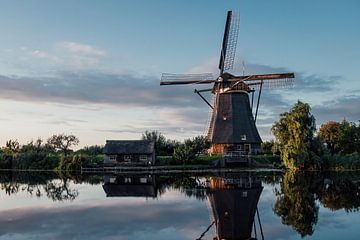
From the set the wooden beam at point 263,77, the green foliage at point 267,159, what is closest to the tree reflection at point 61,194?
the green foliage at point 267,159

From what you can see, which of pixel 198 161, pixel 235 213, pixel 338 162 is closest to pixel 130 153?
pixel 198 161

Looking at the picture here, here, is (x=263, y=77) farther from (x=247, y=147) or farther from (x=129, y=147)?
(x=129, y=147)

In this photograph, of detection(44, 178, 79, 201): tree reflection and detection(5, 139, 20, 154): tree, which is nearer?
detection(44, 178, 79, 201): tree reflection

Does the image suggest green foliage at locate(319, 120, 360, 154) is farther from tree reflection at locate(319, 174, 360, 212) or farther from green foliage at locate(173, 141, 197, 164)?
tree reflection at locate(319, 174, 360, 212)

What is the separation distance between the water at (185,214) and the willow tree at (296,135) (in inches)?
618

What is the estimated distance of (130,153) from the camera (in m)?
45.1

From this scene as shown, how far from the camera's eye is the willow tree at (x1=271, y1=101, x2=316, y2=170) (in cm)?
3838

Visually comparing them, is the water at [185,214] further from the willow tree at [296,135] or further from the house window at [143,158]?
the house window at [143,158]

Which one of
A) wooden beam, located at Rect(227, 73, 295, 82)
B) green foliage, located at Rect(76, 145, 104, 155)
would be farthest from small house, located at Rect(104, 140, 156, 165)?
green foliage, located at Rect(76, 145, 104, 155)

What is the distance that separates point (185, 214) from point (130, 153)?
101 feet

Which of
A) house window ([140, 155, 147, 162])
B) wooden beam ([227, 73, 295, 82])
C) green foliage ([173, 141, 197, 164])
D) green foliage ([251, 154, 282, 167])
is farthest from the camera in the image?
house window ([140, 155, 147, 162])

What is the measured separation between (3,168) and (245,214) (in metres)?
42.4

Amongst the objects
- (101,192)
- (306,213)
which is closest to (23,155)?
(101,192)

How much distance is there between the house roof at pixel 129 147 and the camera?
45000 mm
